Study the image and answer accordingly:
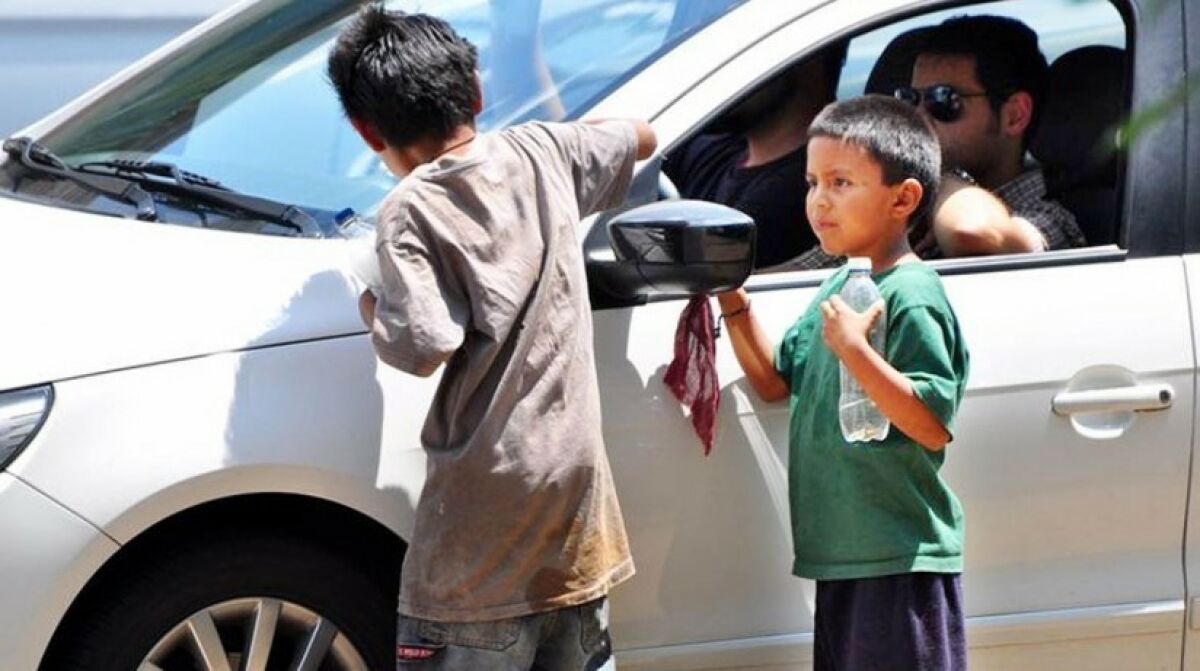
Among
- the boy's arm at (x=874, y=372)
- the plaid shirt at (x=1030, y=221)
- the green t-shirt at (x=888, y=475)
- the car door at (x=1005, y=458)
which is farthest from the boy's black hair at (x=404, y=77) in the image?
the plaid shirt at (x=1030, y=221)

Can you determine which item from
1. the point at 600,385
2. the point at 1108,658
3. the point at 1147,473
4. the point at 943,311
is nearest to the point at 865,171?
the point at 943,311

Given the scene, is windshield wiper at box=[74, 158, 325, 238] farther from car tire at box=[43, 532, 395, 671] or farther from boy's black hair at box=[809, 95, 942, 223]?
boy's black hair at box=[809, 95, 942, 223]

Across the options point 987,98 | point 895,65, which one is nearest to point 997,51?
point 987,98

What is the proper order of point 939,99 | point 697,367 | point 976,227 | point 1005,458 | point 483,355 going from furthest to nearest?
point 939,99 → point 976,227 → point 1005,458 → point 697,367 → point 483,355

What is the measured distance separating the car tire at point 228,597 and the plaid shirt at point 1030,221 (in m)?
0.99

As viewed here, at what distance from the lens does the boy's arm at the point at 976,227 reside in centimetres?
375

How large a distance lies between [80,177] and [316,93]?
0.47m

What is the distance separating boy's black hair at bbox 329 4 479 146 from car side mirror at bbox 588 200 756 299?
0.37m

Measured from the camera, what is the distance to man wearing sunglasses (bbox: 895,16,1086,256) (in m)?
3.93

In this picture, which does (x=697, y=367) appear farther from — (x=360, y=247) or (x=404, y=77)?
(x=404, y=77)

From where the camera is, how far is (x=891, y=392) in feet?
10.4

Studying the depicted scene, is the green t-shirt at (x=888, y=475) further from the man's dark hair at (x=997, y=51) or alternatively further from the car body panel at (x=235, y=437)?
the man's dark hair at (x=997, y=51)

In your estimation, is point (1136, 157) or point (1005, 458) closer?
point (1005, 458)

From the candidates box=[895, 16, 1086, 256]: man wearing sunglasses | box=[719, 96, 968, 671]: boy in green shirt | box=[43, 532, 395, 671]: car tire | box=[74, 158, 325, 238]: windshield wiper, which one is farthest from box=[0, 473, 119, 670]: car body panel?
box=[895, 16, 1086, 256]: man wearing sunglasses
